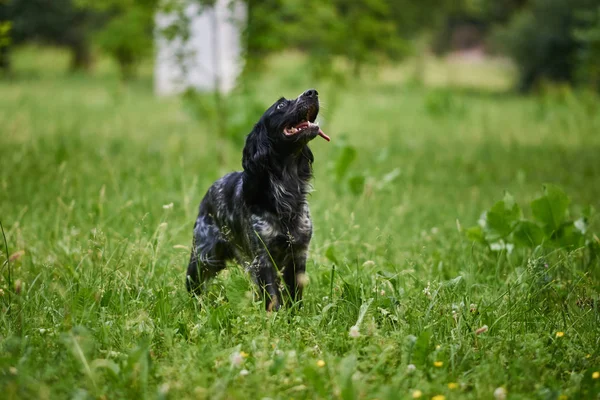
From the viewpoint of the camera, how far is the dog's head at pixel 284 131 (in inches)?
138

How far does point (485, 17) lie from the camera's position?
2866 cm

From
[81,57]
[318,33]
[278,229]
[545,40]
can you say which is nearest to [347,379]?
[278,229]

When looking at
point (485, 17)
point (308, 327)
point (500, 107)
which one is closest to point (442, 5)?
point (485, 17)

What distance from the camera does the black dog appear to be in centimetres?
355

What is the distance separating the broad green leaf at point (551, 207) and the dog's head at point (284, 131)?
181 centimetres

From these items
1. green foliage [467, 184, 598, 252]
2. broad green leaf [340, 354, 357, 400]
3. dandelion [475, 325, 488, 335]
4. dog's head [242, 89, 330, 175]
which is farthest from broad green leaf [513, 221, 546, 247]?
broad green leaf [340, 354, 357, 400]

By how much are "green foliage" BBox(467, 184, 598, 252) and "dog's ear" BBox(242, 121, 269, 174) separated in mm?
1798

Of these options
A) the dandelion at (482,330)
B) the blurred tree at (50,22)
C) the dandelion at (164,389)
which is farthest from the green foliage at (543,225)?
the blurred tree at (50,22)

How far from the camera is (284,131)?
354 centimetres

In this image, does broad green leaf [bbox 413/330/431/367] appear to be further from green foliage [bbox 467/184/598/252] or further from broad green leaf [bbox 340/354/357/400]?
green foliage [bbox 467/184/598/252]

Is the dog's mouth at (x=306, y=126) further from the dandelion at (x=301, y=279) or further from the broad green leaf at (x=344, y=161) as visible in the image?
the broad green leaf at (x=344, y=161)

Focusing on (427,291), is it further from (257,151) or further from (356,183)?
(356,183)

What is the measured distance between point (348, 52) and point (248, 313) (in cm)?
993

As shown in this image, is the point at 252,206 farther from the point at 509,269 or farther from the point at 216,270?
the point at 509,269
